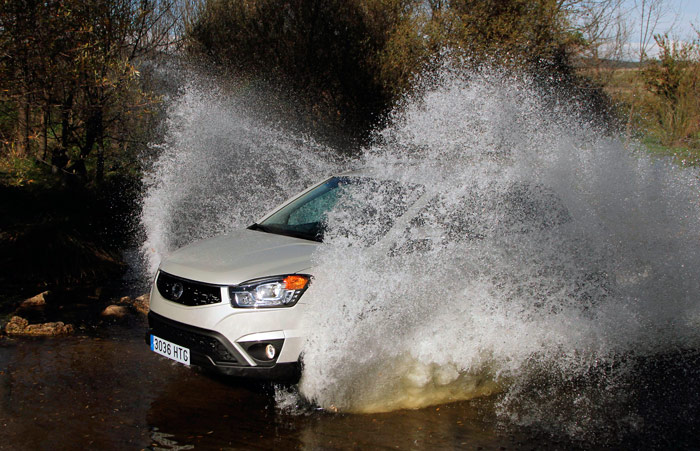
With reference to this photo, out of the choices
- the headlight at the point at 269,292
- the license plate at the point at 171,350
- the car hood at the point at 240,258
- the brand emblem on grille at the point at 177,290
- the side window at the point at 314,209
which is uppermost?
the side window at the point at 314,209

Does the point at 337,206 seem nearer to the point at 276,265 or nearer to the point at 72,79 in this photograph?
the point at 276,265

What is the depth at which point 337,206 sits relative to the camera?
535 centimetres

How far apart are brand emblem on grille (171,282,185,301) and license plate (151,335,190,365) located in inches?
12.2

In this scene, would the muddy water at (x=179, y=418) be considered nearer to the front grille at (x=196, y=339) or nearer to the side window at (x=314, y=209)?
the front grille at (x=196, y=339)

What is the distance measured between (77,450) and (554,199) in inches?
154

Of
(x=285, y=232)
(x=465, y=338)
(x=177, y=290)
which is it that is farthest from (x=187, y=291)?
(x=465, y=338)

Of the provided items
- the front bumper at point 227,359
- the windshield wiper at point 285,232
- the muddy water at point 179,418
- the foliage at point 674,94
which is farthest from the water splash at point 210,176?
the foliage at point 674,94

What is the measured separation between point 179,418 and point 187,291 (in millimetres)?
815

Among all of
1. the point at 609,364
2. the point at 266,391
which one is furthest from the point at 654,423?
the point at 266,391

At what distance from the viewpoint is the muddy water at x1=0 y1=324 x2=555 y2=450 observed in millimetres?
3736

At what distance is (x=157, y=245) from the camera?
31.1 feet

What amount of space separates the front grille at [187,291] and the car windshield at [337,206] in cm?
96

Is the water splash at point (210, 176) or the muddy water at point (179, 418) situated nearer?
the muddy water at point (179, 418)

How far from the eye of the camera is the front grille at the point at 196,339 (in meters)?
4.05
